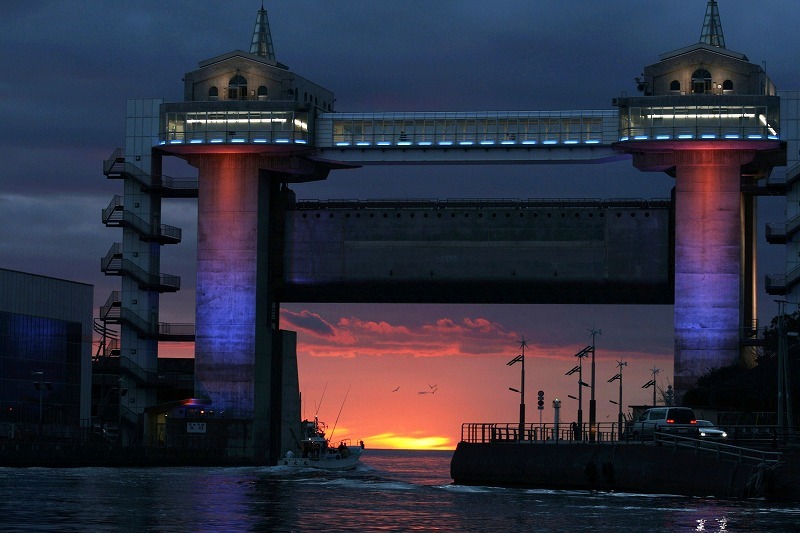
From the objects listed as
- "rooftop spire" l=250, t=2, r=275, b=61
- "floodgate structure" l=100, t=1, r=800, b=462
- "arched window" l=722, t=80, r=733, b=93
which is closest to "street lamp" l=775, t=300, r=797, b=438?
"floodgate structure" l=100, t=1, r=800, b=462

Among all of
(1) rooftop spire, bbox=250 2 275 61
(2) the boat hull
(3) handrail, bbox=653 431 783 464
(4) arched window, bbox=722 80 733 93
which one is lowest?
(2) the boat hull

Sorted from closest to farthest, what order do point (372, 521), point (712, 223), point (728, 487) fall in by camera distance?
1. point (372, 521)
2. point (728, 487)
3. point (712, 223)

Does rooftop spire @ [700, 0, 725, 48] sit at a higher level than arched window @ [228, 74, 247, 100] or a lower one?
higher

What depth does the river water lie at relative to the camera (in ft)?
224

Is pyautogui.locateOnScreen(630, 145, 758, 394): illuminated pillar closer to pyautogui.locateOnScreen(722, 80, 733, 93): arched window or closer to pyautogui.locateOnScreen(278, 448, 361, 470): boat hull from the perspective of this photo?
pyautogui.locateOnScreen(722, 80, 733, 93): arched window

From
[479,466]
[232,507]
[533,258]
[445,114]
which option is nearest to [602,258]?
[533,258]

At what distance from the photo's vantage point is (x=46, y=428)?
150375 mm

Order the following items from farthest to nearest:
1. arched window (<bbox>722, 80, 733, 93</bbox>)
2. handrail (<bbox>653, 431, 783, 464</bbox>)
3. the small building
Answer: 1. the small building
2. arched window (<bbox>722, 80, 733, 93</bbox>)
3. handrail (<bbox>653, 431, 783, 464</bbox>)

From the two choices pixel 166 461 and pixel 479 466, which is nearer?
pixel 479 466

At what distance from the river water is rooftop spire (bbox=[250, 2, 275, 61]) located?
2097 inches

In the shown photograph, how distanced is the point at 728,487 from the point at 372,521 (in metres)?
19.4

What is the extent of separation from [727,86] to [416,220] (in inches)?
1122

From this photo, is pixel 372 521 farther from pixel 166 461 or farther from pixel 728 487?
pixel 166 461

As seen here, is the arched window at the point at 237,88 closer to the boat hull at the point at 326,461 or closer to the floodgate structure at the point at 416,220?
the floodgate structure at the point at 416,220
